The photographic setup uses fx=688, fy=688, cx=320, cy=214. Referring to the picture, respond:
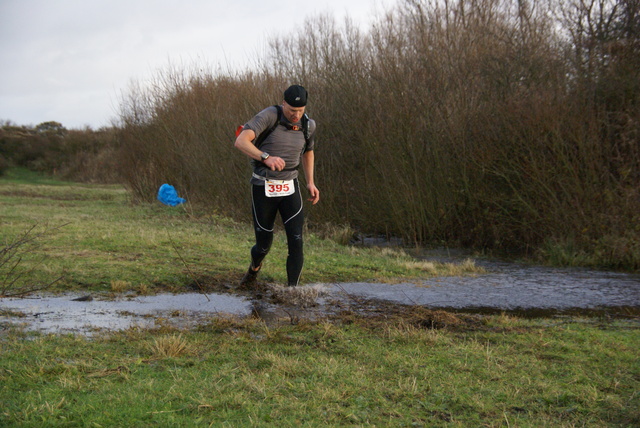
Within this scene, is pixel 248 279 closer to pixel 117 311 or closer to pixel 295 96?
pixel 117 311

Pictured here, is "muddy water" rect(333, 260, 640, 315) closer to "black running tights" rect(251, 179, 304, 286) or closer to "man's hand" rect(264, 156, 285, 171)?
"black running tights" rect(251, 179, 304, 286)

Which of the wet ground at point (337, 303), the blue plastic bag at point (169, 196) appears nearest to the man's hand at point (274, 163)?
the wet ground at point (337, 303)

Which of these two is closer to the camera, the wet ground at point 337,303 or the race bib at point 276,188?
the wet ground at point 337,303

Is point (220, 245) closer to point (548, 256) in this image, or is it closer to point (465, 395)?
point (548, 256)

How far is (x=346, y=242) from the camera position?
1511cm

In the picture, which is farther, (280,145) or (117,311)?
(280,145)

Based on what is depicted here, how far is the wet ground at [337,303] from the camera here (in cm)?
621

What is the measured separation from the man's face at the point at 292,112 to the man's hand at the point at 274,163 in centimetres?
49

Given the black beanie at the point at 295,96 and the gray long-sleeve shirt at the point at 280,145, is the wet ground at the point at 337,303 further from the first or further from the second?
the black beanie at the point at 295,96

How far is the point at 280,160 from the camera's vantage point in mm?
6859

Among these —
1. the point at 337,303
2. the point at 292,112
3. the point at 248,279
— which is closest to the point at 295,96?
the point at 292,112

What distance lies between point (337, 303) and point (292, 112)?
81.7 inches

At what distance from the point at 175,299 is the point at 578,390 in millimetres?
4379

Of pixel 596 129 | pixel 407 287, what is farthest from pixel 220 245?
pixel 596 129
